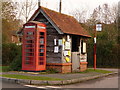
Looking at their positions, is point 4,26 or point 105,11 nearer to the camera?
point 4,26

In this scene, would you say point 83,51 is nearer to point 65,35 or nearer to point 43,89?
point 65,35

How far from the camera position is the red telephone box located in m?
14.4

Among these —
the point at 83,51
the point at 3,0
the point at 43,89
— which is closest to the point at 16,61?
the point at 83,51

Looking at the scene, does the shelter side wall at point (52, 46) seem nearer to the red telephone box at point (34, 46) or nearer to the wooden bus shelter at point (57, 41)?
the wooden bus shelter at point (57, 41)

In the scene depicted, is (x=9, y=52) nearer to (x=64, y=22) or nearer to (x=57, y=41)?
(x=64, y=22)

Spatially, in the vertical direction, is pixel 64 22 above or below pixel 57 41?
above

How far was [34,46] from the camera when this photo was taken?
14438 millimetres

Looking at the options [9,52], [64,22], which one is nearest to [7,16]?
[9,52]

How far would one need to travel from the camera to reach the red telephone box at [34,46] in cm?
1438

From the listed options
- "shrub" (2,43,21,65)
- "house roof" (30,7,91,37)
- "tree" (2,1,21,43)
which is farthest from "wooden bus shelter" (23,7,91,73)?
"tree" (2,1,21,43)

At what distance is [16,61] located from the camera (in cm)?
1605

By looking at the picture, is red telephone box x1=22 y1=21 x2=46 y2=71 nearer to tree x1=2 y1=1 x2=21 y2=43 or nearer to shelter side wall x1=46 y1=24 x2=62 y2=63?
shelter side wall x1=46 y1=24 x2=62 y2=63

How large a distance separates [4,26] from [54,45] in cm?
1952

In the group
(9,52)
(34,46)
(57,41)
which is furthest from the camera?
(9,52)
